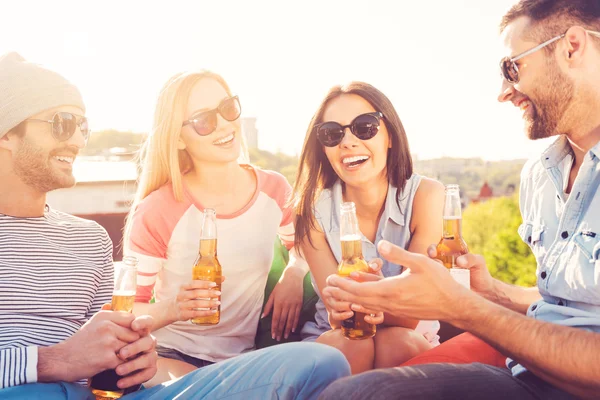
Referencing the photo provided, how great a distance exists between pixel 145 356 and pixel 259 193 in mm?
1750

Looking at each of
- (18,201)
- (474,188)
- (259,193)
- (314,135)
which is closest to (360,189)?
(314,135)

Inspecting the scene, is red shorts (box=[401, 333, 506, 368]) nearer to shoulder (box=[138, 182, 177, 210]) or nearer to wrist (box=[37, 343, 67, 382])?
wrist (box=[37, 343, 67, 382])

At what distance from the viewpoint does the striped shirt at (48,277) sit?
3.05 meters

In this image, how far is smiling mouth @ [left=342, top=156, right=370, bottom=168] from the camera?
12.5 ft

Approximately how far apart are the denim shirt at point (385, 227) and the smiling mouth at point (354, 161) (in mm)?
284

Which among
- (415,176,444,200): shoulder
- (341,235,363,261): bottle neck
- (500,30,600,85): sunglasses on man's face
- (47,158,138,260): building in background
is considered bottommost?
(47,158,138,260): building in background

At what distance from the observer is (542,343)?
2.45 m

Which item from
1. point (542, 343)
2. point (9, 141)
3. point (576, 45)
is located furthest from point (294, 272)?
point (576, 45)

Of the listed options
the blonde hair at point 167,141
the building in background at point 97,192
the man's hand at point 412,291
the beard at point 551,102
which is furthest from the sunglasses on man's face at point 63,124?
the building in background at point 97,192

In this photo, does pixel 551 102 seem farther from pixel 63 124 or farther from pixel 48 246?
pixel 48 246

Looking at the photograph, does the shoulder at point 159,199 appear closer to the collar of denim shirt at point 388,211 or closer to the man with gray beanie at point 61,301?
the man with gray beanie at point 61,301

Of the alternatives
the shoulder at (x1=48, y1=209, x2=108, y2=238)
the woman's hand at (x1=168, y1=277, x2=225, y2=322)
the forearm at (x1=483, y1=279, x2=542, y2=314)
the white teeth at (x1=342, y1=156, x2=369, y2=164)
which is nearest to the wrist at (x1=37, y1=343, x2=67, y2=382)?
the woman's hand at (x1=168, y1=277, x2=225, y2=322)

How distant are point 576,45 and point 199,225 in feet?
7.93

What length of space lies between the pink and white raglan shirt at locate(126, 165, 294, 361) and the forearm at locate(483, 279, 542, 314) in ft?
5.14
